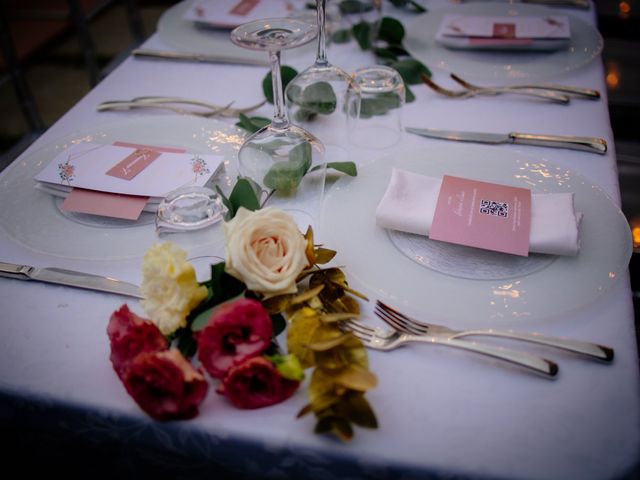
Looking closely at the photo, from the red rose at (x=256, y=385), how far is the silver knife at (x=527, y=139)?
1.91 ft

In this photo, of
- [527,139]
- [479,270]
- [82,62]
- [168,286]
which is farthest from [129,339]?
[82,62]

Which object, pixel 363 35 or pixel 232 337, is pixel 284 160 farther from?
pixel 363 35

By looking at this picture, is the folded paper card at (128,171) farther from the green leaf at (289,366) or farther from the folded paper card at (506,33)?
the folded paper card at (506,33)

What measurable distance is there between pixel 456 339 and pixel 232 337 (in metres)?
0.24

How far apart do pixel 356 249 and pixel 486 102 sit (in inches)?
21.1

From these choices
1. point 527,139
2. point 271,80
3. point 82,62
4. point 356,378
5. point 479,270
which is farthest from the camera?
point 82,62

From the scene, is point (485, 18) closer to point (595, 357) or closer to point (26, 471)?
point (595, 357)

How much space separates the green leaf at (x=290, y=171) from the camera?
0.82 metres

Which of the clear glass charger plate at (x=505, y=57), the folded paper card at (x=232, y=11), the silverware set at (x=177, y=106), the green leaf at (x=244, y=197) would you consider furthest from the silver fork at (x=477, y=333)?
the folded paper card at (x=232, y=11)

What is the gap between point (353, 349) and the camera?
1.76 ft

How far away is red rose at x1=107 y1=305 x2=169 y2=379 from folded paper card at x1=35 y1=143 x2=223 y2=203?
264 millimetres

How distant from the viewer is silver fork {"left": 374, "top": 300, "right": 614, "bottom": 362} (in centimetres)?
57

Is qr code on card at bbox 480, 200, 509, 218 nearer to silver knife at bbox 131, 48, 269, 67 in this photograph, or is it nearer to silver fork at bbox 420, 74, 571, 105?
silver fork at bbox 420, 74, 571, 105

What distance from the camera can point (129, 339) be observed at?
54 cm
